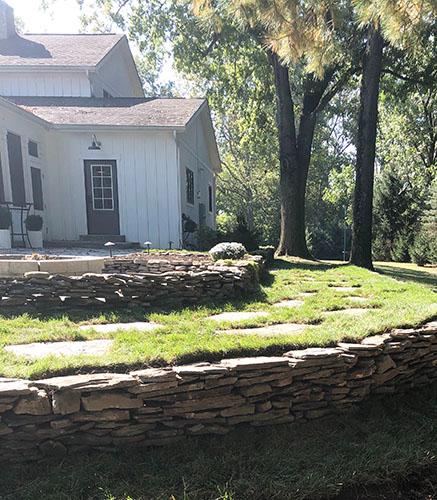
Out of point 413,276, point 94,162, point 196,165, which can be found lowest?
point 413,276

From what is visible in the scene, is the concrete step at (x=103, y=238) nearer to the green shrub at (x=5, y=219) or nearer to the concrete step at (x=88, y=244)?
the concrete step at (x=88, y=244)

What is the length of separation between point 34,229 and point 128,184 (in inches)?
107

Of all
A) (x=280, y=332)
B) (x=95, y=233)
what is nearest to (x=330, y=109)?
(x=95, y=233)

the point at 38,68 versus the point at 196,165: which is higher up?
the point at 38,68

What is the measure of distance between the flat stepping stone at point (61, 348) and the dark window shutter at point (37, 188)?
24.1ft

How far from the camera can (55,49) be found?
12906mm


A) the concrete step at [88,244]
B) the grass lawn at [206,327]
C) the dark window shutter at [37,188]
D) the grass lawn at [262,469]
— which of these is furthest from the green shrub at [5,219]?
the grass lawn at [262,469]

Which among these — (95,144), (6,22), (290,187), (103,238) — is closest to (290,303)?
(290,187)

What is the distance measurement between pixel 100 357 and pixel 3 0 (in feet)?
50.4

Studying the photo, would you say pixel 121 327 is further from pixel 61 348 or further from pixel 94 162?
pixel 94 162

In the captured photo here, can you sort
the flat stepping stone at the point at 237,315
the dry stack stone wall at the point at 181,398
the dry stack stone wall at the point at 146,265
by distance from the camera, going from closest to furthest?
the dry stack stone wall at the point at 181,398 → the flat stepping stone at the point at 237,315 → the dry stack stone wall at the point at 146,265

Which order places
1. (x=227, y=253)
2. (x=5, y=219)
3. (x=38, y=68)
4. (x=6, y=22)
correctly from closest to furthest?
1. (x=227, y=253)
2. (x=5, y=219)
3. (x=38, y=68)
4. (x=6, y=22)

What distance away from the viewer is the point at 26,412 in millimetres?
2148

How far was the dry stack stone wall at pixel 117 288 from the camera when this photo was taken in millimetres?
4023
